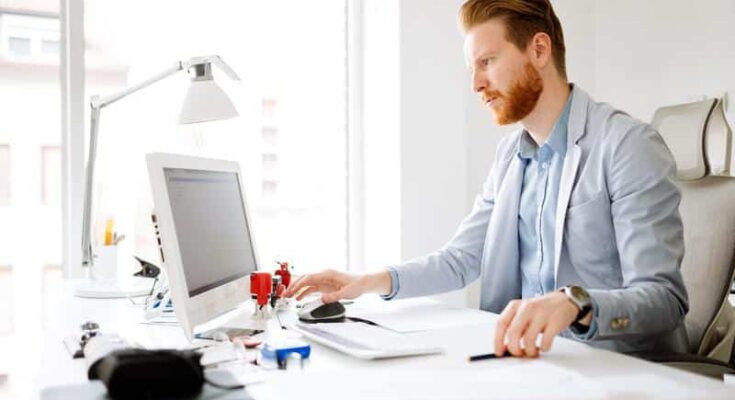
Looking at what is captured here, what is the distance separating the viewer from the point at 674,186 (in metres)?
1.29

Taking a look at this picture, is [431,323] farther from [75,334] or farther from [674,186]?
[75,334]

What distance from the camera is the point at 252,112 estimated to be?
96.8 inches

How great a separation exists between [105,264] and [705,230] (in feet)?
5.06

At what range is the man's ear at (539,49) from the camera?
4.94 ft

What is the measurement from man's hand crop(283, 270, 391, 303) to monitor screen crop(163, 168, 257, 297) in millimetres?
116

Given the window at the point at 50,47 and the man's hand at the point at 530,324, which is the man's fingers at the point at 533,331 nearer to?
the man's hand at the point at 530,324

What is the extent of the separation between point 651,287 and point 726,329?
407 mm

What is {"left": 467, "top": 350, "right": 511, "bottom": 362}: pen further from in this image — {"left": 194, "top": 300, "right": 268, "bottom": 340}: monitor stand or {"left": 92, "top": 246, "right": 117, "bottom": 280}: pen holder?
{"left": 92, "top": 246, "right": 117, "bottom": 280}: pen holder

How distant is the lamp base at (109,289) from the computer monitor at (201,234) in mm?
396

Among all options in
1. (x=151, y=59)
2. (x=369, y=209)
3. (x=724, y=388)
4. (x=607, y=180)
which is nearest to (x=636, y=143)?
(x=607, y=180)

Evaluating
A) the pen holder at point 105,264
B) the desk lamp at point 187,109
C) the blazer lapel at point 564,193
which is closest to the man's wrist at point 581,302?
the blazer lapel at point 564,193

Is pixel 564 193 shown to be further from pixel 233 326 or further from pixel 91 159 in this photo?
pixel 91 159

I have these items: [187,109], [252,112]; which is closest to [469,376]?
[187,109]

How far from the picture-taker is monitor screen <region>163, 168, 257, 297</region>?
3.62ft
